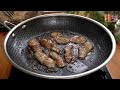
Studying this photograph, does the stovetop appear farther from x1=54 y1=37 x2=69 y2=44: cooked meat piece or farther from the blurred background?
x1=54 y1=37 x2=69 y2=44: cooked meat piece

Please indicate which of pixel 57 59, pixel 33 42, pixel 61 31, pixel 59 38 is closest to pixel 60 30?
pixel 61 31

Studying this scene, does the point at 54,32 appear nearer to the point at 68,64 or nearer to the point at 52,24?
the point at 52,24

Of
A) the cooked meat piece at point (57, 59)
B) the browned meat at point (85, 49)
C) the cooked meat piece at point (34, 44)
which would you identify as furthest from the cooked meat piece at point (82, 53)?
the cooked meat piece at point (34, 44)

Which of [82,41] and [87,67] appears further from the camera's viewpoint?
[82,41]

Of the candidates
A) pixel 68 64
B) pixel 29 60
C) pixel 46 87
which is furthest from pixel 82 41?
pixel 46 87

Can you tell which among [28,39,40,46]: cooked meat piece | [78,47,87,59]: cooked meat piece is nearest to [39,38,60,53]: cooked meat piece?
[28,39,40,46]: cooked meat piece

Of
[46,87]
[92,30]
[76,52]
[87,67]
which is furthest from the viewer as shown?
[92,30]
